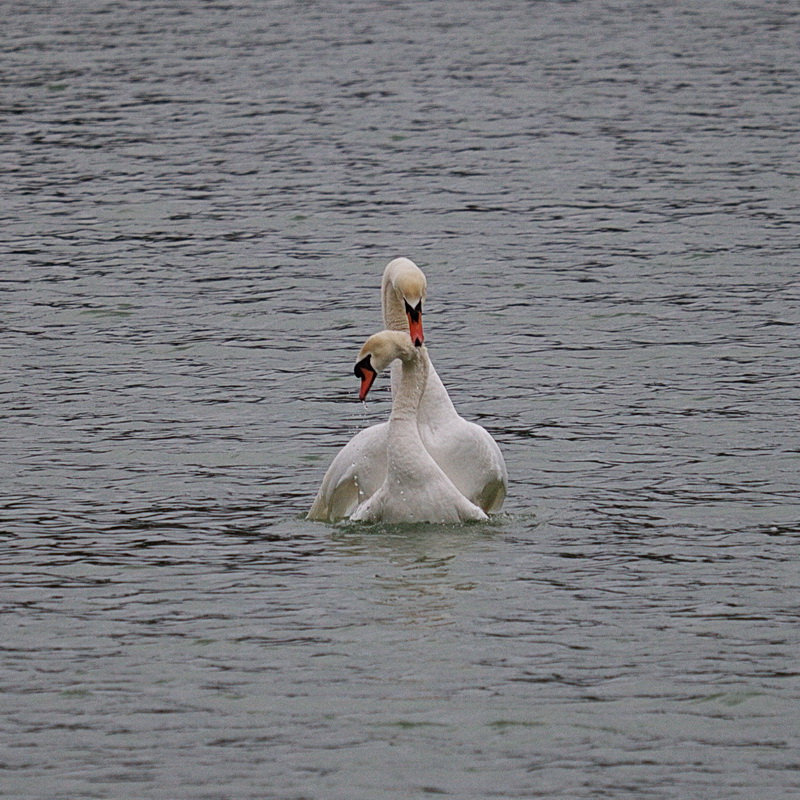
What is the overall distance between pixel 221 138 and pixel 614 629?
827 inches

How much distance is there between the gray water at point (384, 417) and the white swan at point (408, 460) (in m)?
0.16

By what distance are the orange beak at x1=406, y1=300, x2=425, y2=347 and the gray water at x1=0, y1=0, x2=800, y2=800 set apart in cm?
134

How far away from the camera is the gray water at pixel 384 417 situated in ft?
30.9

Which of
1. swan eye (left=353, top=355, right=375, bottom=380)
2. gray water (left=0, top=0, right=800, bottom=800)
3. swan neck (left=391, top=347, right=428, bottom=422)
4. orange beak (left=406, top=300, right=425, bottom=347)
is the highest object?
orange beak (left=406, top=300, right=425, bottom=347)

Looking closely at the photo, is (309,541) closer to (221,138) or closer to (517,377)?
(517,377)

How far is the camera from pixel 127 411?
16547mm

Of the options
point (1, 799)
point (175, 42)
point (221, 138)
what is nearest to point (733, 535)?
point (1, 799)

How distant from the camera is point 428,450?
43.3ft

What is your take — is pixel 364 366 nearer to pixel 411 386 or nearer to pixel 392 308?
pixel 411 386

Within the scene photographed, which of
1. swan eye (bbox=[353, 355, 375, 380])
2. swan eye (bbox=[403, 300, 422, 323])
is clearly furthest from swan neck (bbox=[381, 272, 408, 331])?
swan eye (bbox=[353, 355, 375, 380])

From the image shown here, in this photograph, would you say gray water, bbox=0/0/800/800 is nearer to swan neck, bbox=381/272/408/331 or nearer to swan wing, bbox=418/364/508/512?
swan wing, bbox=418/364/508/512

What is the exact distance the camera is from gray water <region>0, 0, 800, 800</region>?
30.9 ft

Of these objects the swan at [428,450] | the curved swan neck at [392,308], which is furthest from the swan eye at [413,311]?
the curved swan neck at [392,308]

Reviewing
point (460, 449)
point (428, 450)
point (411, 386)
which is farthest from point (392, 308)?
point (460, 449)
